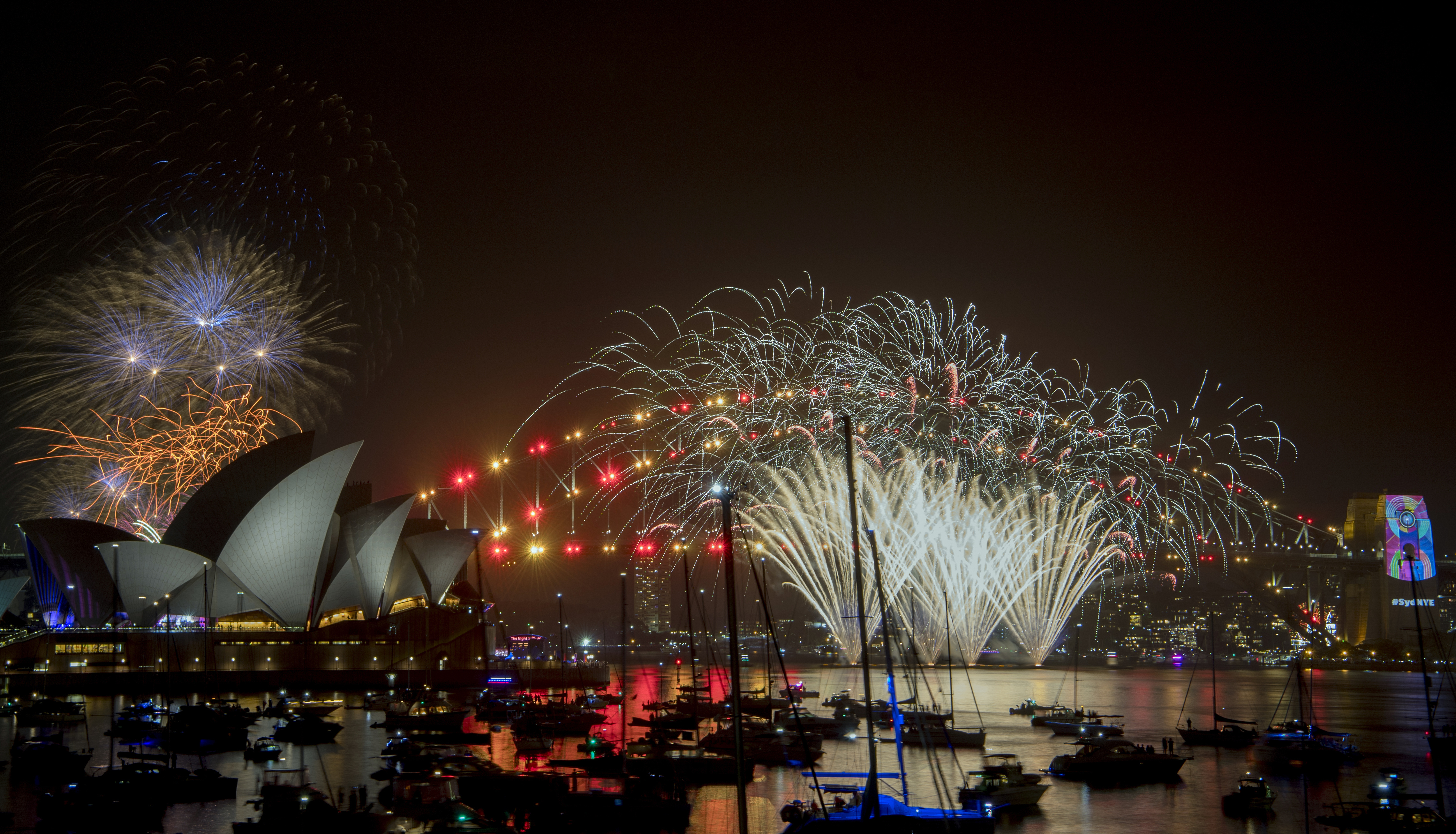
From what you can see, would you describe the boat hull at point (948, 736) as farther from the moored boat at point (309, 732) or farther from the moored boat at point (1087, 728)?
the moored boat at point (309, 732)

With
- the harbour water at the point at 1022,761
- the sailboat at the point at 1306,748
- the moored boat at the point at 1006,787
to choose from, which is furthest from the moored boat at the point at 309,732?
the sailboat at the point at 1306,748

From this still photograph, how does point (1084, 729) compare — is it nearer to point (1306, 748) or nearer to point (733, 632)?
point (1306, 748)

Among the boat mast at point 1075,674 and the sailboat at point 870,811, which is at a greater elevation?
the sailboat at point 870,811

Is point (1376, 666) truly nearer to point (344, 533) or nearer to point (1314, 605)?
point (1314, 605)

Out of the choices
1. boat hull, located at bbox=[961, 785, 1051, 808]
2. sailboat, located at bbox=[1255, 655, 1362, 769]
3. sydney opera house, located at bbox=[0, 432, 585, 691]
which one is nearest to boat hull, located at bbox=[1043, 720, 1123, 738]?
sailboat, located at bbox=[1255, 655, 1362, 769]

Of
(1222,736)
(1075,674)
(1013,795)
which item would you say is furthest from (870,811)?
(1075,674)

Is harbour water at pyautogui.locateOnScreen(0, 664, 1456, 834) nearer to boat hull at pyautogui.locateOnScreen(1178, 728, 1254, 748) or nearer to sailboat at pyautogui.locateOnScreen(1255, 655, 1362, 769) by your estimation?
boat hull at pyautogui.locateOnScreen(1178, 728, 1254, 748)

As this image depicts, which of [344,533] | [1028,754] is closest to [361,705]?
[344,533]
